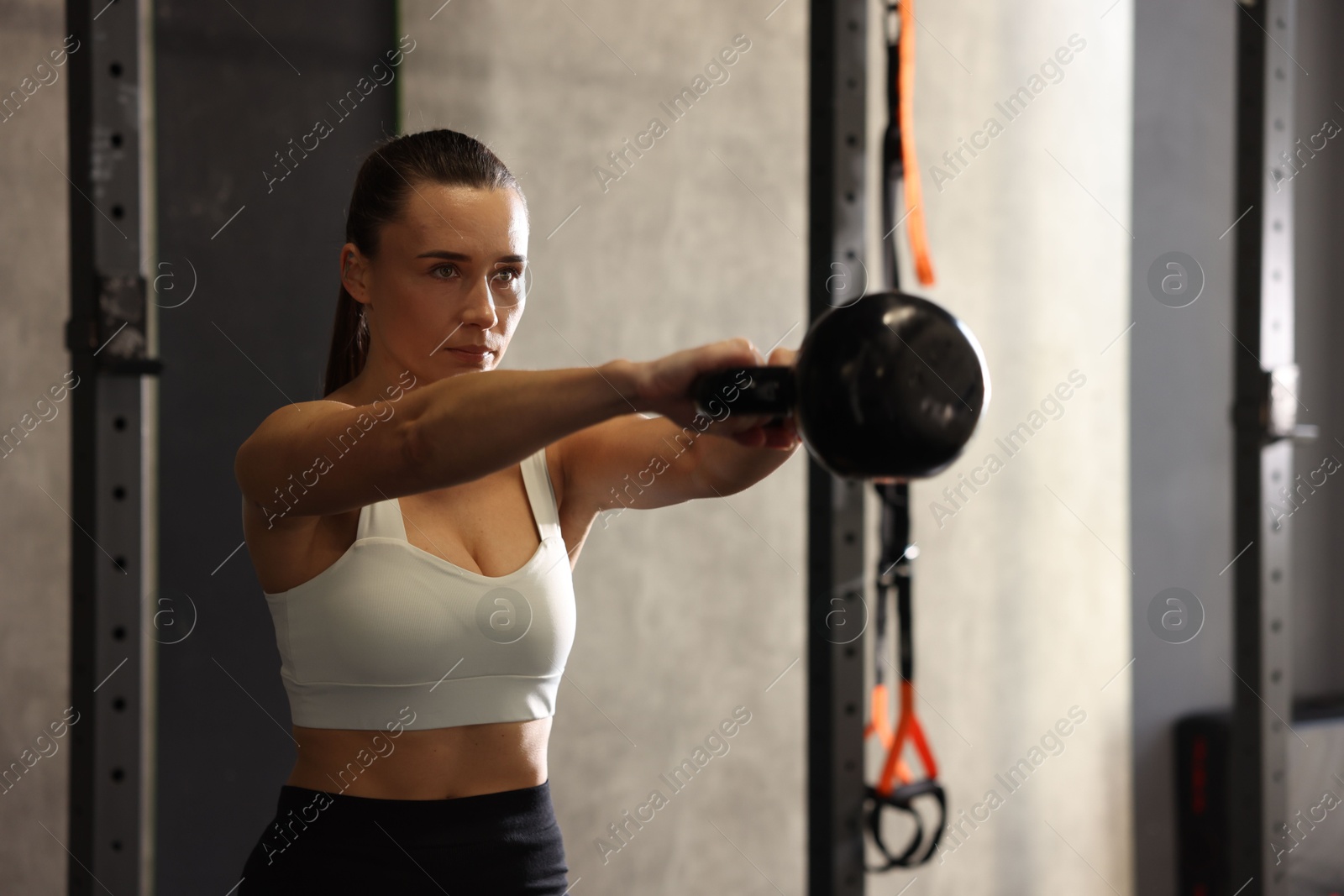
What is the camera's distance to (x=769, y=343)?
2.97 m

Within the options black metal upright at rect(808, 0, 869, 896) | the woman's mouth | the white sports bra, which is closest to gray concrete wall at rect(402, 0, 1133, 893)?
black metal upright at rect(808, 0, 869, 896)

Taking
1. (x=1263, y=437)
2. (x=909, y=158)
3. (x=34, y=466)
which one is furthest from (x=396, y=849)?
(x=1263, y=437)

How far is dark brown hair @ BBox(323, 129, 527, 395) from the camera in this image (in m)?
1.37

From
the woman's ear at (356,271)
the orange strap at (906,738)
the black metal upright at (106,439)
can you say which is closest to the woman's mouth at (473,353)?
the woman's ear at (356,271)

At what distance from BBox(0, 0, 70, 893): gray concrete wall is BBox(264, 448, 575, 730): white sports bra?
3.68 feet

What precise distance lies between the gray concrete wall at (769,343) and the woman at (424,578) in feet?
3.89

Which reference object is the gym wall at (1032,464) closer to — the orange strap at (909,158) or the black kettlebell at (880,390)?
the orange strap at (909,158)

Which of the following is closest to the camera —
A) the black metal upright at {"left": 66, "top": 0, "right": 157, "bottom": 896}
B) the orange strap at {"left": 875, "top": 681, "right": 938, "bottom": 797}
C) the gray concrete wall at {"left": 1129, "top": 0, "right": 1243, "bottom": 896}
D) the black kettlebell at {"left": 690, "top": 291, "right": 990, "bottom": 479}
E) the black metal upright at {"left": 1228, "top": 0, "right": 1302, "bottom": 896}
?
the black kettlebell at {"left": 690, "top": 291, "right": 990, "bottom": 479}

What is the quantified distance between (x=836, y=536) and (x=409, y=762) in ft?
3.94

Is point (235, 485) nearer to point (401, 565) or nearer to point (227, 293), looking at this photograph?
point (227, 293)

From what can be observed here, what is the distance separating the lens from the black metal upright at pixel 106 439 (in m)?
1.65

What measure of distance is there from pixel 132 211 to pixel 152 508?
2.50ft

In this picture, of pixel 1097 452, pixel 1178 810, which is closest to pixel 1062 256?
pixel 1097 452

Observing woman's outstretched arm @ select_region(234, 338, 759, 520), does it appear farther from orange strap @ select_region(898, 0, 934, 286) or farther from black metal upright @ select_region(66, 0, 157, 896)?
orange strap @ select_region(898, 0, 934, 286)
